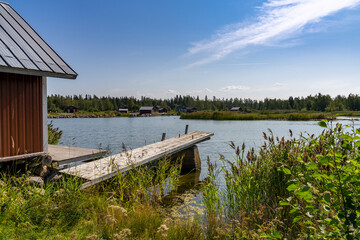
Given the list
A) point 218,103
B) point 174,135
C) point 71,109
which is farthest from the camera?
point 218,103

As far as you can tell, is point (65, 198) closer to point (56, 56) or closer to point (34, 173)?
point (34, 173)

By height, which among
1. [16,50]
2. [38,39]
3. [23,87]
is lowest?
[23,87]

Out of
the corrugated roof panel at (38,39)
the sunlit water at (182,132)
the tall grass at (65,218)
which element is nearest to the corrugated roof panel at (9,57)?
the corrugated roof panel at (38,39)

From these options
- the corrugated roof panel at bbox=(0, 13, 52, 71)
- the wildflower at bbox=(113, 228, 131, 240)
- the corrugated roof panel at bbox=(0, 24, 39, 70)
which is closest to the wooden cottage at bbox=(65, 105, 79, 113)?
the corrugated roof panel at bbox=(0, 13, 52, 71)

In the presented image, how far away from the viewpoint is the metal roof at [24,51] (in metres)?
5.86

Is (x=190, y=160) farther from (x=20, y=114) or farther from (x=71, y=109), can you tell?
(x=71, y=109)

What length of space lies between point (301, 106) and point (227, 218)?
98134 millimetres

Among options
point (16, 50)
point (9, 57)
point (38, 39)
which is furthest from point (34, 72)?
point (38, 39)

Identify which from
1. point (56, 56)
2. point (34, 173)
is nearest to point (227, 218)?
point (34, 173)

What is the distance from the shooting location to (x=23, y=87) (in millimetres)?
6277

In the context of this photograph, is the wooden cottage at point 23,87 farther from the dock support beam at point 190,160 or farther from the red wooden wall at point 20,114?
the dock support beam at point 190,160

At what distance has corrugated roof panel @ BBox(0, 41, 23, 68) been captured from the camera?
566cm

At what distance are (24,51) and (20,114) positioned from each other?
5.13 feet

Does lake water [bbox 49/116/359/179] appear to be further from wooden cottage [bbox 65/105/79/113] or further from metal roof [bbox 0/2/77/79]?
wooden cottage [bbox 65/105/79/113]
